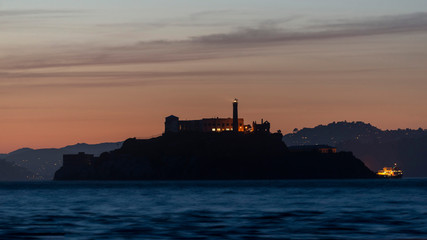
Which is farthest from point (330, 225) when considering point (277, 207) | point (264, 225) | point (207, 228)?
point (277, 207)

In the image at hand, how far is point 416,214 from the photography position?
253 feet

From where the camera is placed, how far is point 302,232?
55.9 m

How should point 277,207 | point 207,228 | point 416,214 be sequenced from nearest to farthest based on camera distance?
1. point 207,228
2. point 416,214
3. point 277,207

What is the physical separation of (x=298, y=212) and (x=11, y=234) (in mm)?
35354

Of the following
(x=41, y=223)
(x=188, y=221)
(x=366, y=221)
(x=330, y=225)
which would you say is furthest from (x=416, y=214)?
(x=41, y=223)

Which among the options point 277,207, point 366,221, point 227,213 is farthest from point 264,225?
point 277,207

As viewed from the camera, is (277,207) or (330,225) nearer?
(330,225)

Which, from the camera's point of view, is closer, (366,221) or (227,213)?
(366,221)

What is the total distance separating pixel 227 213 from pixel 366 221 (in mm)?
17872

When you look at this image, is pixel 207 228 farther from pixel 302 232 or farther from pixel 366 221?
pixel 366 221

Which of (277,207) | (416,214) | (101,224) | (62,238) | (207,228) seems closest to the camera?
(62,238)

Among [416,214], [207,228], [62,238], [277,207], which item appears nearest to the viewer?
[62,238]

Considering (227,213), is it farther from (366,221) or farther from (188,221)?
(366,221)

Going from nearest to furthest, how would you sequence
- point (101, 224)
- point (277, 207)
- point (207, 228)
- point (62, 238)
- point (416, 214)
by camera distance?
point (62, 238), point (207, 228), point (101, 224), point (416, 214), point (277, 207)
